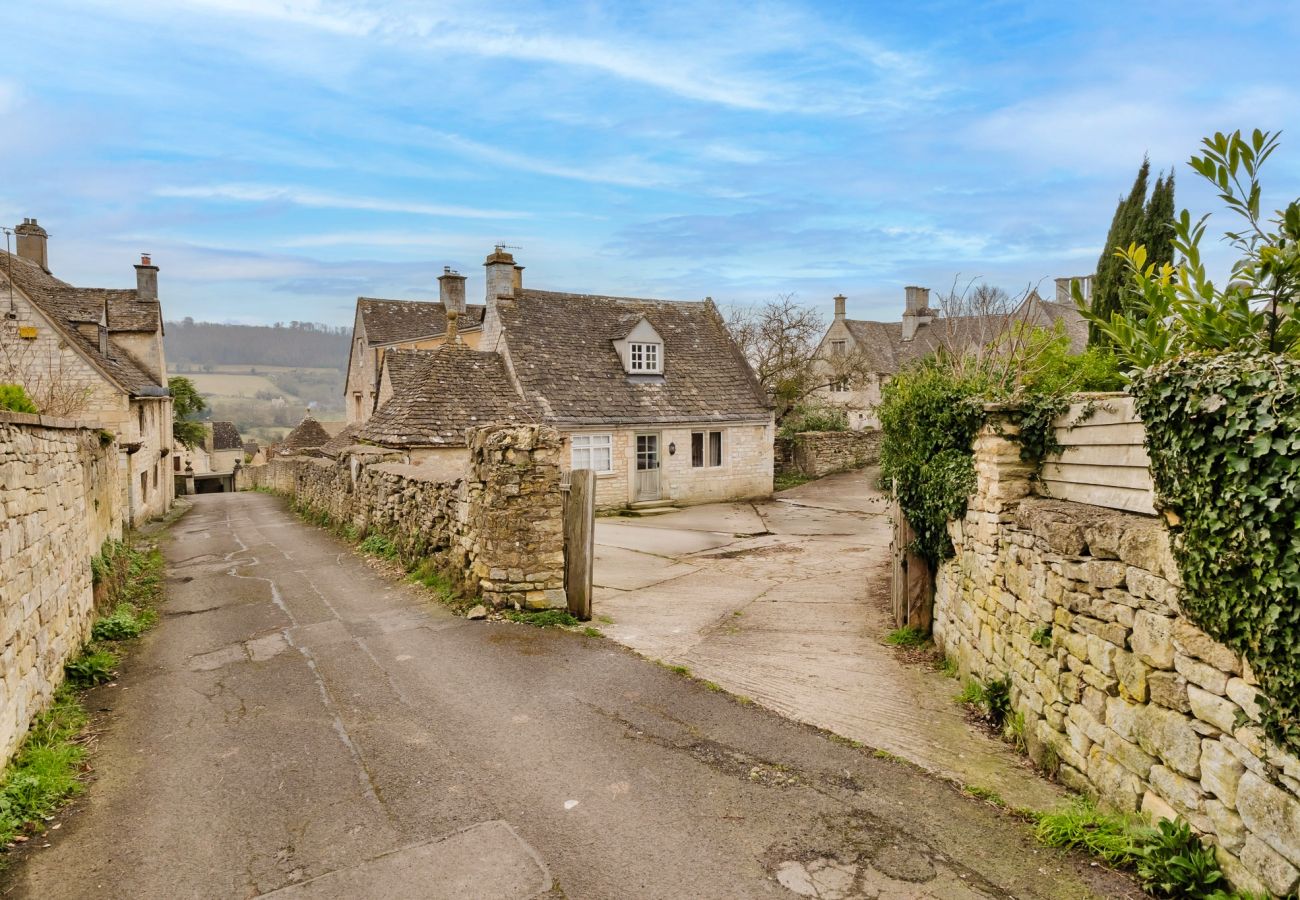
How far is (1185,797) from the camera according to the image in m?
4.20

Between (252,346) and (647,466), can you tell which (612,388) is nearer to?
(647,466)

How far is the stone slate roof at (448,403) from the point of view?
63.4ft

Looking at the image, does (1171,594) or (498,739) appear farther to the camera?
(498,739)

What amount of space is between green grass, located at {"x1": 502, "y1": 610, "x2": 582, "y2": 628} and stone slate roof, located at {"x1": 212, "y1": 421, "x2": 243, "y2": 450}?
66.7 metres

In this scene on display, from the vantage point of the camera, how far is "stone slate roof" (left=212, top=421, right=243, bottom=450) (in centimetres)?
6712

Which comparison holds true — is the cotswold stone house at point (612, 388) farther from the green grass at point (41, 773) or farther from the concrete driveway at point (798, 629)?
the green grass at point (41, 773)

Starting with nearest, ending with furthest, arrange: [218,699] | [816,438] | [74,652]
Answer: [218,699] → [74,652] → [816,438]

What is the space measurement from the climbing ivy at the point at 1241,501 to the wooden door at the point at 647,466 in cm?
2090

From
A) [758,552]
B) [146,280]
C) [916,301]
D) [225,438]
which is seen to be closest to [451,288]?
[146,280]

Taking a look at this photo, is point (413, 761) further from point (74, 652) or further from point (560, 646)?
point (74, 652)

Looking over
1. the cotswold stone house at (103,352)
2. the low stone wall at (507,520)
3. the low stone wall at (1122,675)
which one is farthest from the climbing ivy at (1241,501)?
the cotswold stone house at (103,352)

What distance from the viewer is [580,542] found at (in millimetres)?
10164

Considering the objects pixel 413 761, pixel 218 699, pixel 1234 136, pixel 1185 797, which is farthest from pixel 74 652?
pixel 1234 136

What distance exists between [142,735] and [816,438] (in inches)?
1069
